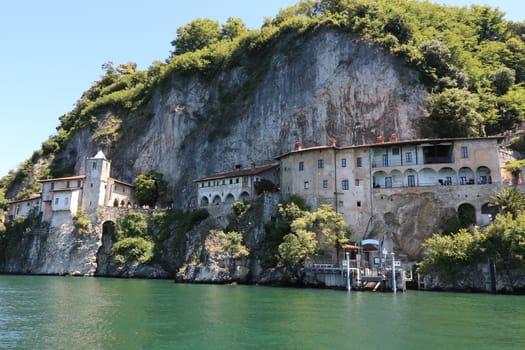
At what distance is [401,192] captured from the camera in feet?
157

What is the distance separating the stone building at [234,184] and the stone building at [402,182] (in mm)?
5464

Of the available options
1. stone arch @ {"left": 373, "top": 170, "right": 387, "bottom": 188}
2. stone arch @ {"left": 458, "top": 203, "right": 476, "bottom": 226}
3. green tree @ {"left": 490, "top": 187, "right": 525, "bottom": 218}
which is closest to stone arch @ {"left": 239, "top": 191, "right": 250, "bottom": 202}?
stone arch @ {"left": 373, "top": 170, "right": 387, "bottom": 188}

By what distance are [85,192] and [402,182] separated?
43072mm

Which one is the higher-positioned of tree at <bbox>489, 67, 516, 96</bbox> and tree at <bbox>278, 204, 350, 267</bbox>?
tree at <bbox>489, 67, 516, 96</bbox>

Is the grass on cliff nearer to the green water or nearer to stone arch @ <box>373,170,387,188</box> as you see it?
stone arch @ <box>373,170,387,188</box>

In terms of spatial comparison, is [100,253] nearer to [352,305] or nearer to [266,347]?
[352,305]

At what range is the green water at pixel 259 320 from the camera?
20.4 m

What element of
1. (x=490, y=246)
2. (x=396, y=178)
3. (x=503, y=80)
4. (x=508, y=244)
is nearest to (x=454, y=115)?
(x=396, y=178)

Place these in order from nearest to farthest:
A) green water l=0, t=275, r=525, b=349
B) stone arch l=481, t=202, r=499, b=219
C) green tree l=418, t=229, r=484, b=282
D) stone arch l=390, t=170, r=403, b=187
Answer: green water l=0, t=275, r=525, b=349, green tree l=418, t=229, r=484, b=282, stone arch l=481, t=202, r=499, b=219, stone arch l=390, t=170, r=403, b=187

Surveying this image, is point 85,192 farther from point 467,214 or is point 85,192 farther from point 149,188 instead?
point 467,214

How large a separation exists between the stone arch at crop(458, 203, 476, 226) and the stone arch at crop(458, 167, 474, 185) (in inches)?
94.9

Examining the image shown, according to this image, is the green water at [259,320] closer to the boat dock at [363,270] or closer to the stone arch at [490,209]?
the boat dock at [363,270]

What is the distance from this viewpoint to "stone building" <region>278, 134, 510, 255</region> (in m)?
45.8

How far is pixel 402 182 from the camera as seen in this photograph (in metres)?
49.4
